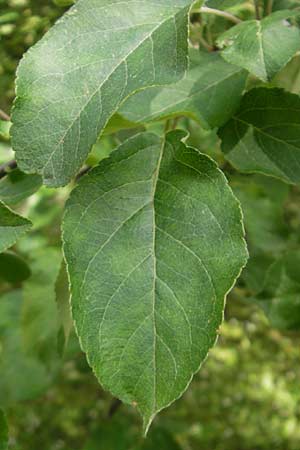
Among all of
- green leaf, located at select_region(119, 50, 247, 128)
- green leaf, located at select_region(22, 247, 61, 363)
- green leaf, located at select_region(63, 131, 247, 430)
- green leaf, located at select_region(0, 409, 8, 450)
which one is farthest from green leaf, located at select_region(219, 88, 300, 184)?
green leaf, located at select_region(22, 247, 61, 363)

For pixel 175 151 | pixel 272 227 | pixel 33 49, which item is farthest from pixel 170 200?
pixel 272 227

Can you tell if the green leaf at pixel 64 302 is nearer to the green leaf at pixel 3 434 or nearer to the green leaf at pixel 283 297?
the green leaf at pixel 3 434

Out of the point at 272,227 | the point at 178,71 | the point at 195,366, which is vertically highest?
the point at 178,71

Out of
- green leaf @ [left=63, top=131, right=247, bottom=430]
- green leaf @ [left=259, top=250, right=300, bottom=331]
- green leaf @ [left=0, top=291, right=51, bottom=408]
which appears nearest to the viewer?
green leaf @ [left=63, top=131, right=247, bottom=430]

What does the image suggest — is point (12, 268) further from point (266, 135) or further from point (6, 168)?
point (266, 135)

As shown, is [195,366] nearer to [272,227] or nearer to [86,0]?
[86,0]

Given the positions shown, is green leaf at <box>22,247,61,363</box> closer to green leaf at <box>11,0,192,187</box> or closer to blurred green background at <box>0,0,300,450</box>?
blurred green background at <box>0,0,300,450</box>
